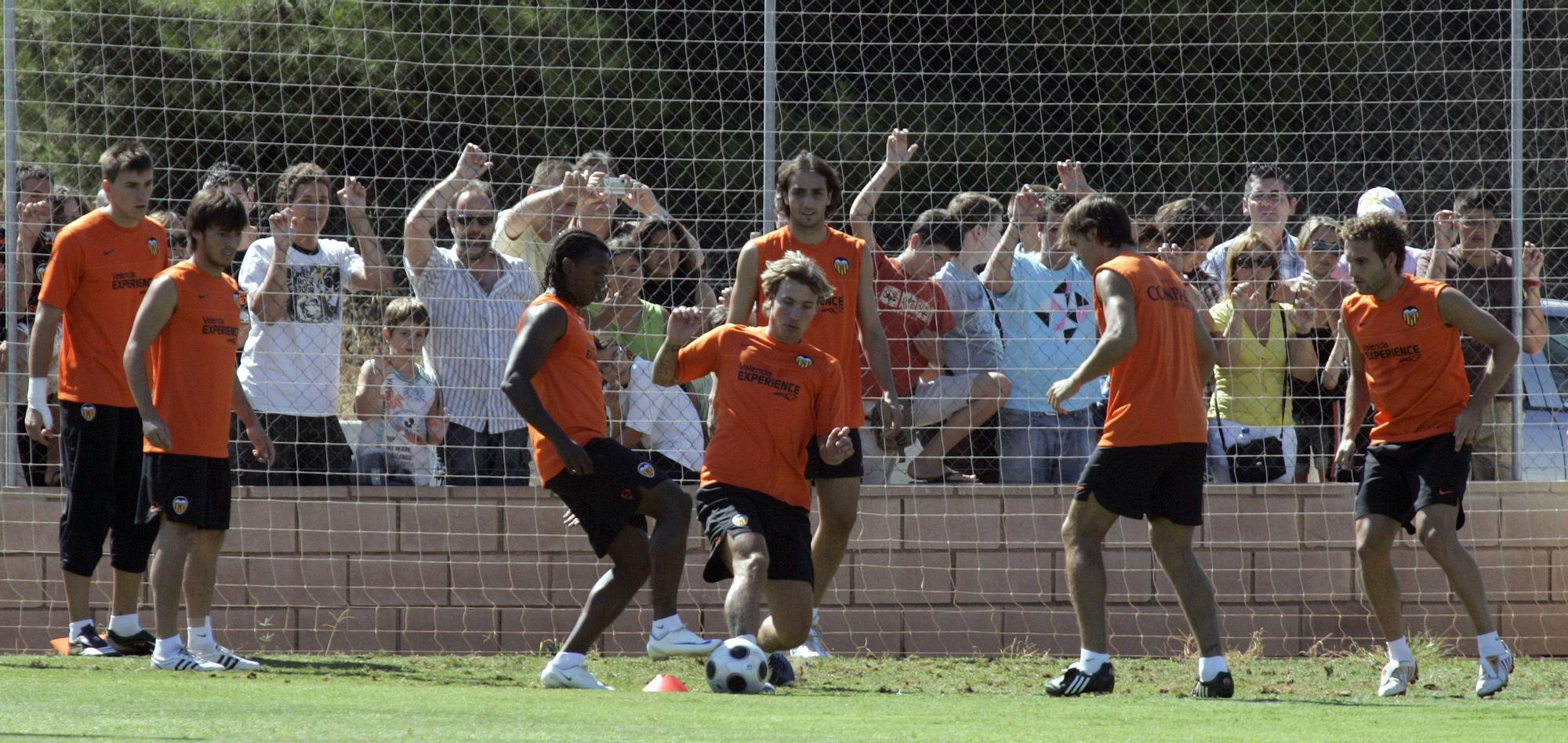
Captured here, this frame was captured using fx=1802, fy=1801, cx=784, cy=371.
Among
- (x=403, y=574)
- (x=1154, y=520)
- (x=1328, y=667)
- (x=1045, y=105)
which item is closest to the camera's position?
(x=1154, y=520)

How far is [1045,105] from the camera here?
924 cm

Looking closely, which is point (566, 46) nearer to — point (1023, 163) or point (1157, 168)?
point (1023, 163)

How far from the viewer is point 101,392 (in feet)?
24.1

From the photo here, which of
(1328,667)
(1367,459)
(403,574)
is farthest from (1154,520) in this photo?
(403,574)

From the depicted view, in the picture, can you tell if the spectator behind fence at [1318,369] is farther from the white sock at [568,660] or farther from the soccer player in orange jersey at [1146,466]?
the white sock at [568,660]

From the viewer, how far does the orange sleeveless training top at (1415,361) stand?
6.92m

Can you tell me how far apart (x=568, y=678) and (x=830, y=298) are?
1.78 metres

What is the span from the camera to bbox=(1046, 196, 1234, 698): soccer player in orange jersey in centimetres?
638

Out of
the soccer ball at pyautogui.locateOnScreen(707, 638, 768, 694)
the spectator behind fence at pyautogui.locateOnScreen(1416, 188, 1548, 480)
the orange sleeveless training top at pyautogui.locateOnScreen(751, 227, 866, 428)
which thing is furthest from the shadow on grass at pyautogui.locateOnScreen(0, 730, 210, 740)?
the spectator behind fence at pyautogui.locateOnScreen(1416, 188, 1548, 480)

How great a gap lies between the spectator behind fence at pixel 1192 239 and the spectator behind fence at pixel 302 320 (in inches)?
154

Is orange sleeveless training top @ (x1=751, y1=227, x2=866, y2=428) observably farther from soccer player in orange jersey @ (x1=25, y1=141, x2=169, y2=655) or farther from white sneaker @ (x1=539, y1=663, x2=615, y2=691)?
soccer player in orange jersey @ (x1=25, y1=141, x2=169, y2=655)

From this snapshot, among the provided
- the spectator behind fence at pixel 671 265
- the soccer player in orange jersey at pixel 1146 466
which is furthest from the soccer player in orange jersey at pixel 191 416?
the soccer player in orange jersey at pixel 1146 466

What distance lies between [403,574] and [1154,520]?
3.79m

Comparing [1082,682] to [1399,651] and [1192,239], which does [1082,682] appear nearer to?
[1399,651]
